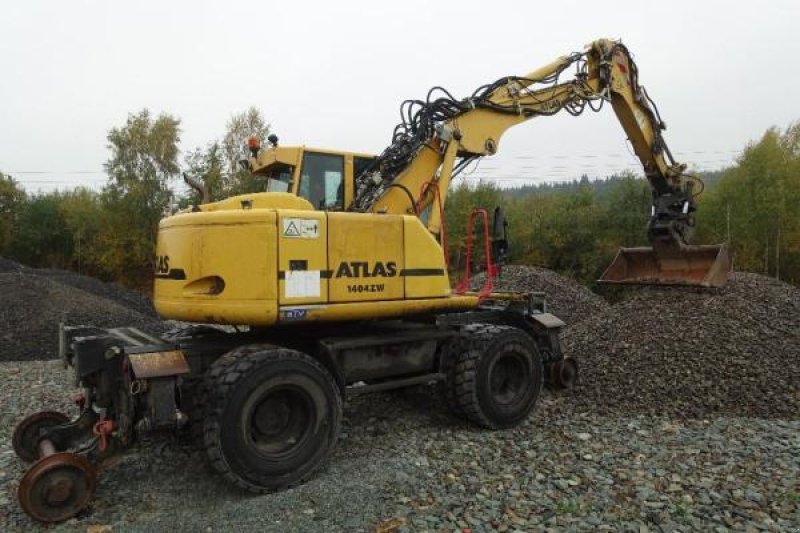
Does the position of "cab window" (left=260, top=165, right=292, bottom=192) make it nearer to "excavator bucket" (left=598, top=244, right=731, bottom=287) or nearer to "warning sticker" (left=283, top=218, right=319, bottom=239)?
"warning sticker" (left=283, top=218, right=319, bottom=239)

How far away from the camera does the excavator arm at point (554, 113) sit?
22.0 ft

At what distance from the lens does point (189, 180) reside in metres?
5.86

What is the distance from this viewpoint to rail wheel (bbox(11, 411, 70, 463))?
5.61 meters

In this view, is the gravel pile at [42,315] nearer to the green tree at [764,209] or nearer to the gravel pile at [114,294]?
the gravel pile at [114,294]

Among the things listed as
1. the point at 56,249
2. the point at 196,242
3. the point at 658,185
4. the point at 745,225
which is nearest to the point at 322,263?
the point at 196,242

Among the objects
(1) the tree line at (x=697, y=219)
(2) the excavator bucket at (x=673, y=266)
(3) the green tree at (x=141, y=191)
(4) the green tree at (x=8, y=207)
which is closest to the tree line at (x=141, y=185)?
(3) the green tree at (x=141, y=191)

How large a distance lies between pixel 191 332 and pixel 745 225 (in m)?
22.5

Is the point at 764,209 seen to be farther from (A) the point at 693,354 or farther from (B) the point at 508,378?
(B) the point at 508,378

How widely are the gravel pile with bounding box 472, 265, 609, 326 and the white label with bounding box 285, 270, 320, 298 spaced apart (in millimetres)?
9556

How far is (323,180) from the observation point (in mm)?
6285

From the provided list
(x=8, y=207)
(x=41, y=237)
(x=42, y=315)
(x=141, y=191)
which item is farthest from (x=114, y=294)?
(x=8, y=207)

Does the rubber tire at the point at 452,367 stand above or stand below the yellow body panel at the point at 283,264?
below

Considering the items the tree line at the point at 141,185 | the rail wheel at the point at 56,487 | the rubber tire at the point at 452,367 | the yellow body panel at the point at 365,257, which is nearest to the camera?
the rail wheel at the point at 56,487

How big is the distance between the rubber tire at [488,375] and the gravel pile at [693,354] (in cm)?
87
